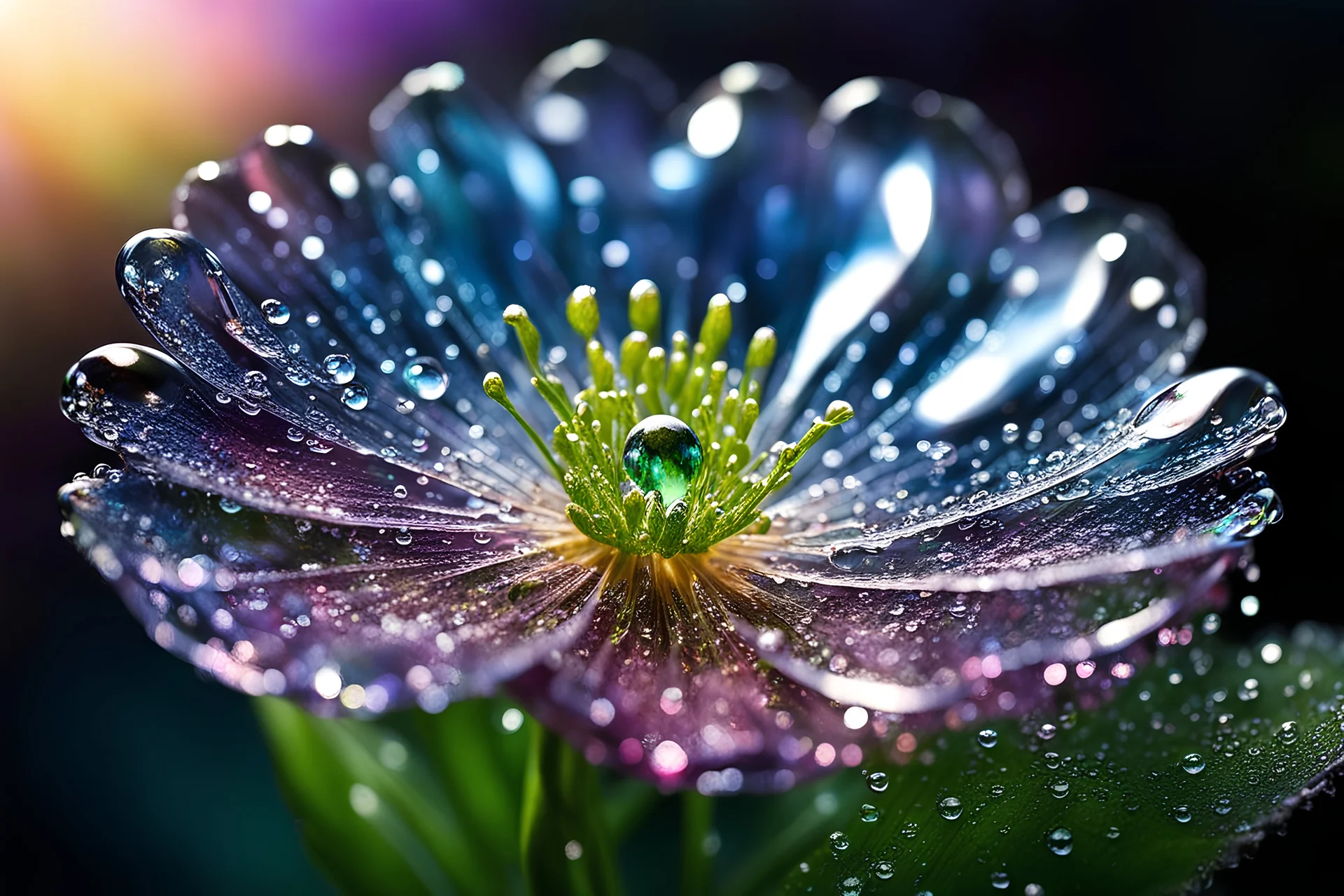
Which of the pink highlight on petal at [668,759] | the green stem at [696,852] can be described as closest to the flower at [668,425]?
the pink highlight on petal at [668,759]

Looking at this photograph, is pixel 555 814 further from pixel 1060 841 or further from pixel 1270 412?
pixel 1270 412

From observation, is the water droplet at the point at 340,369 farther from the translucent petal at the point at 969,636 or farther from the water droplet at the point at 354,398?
the translucent petal at the point at 969,636

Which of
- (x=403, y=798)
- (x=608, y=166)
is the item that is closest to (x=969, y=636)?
(x=403, y=798)

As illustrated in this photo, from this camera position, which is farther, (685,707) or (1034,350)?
(1034,350)

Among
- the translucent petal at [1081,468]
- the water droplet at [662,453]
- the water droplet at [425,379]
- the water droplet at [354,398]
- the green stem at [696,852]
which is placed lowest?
the green stem at [696,852]

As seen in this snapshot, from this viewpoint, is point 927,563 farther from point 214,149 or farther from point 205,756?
point 214,149

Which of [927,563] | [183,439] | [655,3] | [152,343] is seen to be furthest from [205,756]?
[655,3]

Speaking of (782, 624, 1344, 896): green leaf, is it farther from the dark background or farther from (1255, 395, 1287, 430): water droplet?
the dark background
